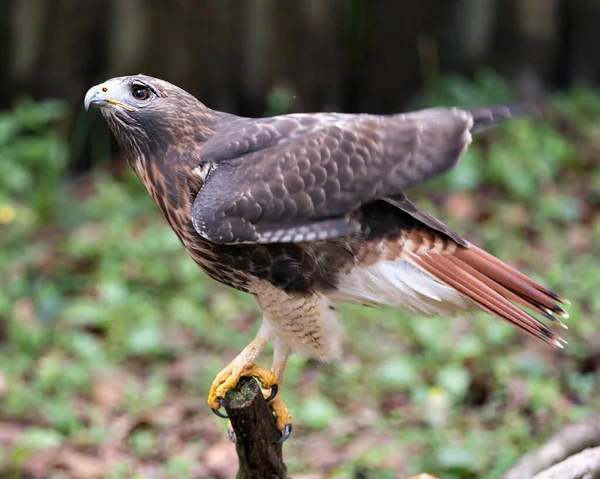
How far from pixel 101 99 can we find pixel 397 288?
1227mm

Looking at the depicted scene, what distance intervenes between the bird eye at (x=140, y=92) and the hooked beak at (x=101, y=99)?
0.18 ft

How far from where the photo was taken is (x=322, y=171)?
116 inches

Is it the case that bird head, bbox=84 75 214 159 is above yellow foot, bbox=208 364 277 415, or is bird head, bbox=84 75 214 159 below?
above

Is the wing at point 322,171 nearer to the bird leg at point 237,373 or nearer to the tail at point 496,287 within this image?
the tail at point 496,287

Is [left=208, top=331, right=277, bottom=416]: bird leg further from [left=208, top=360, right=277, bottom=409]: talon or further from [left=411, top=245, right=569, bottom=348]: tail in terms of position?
[left=411, top=245, right=569, bottom=348]: tail

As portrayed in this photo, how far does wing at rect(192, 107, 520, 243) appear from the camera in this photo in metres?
2.85

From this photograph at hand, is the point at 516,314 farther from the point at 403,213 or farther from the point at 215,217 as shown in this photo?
the point at 215,217

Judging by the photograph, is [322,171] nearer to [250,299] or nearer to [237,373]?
[237,373]

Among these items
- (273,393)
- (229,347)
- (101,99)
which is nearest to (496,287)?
(273,393)

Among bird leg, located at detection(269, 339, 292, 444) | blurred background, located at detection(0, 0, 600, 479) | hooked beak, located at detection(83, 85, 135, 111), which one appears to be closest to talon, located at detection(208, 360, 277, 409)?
bird leg, located at detection(269, 339, 292, 444)

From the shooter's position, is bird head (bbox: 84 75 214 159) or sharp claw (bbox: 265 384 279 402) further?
sharp claw (bbox: 265 384 279 402)

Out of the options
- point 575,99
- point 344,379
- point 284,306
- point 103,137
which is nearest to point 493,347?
point 344,379

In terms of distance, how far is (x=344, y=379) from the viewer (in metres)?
5.18

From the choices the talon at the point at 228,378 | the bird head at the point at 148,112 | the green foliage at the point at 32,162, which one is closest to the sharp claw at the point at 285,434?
the talon at the point at 228,378
